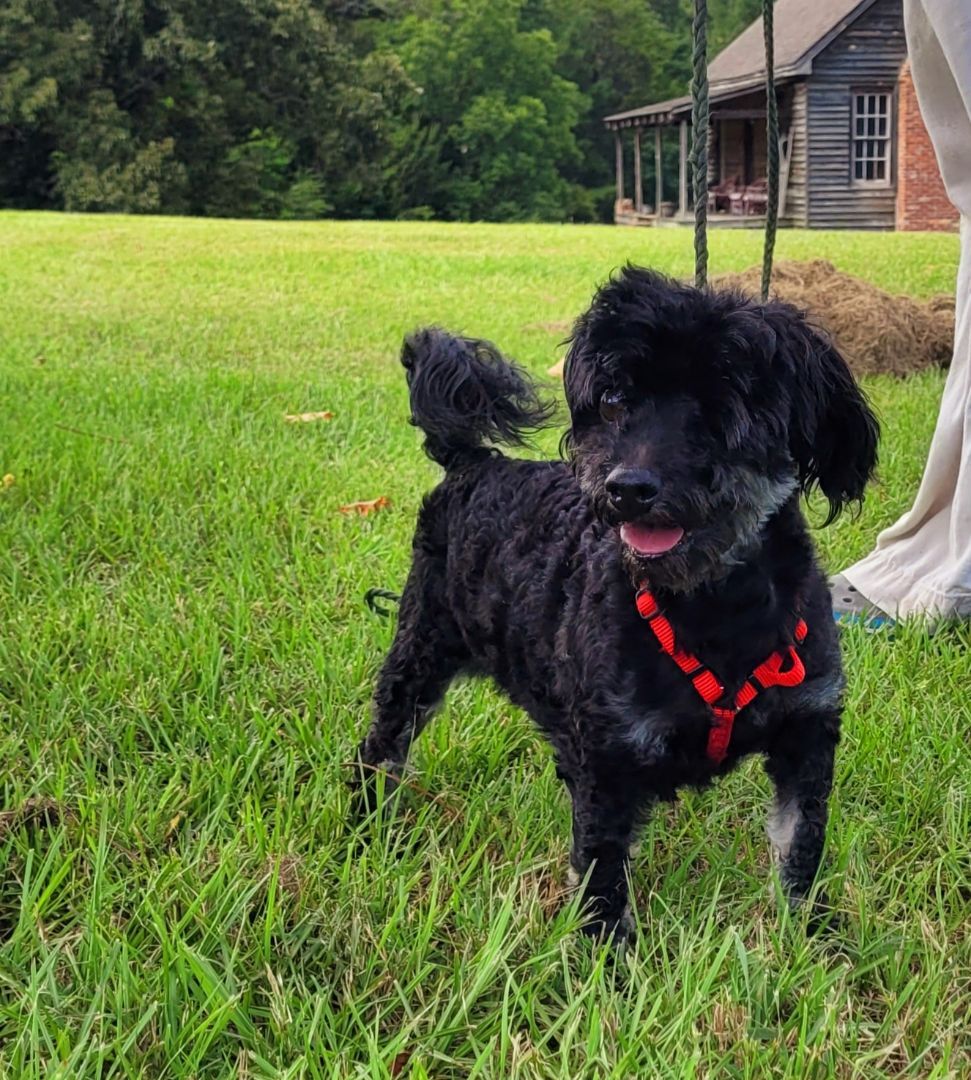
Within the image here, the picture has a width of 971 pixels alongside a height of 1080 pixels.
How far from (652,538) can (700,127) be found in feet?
3.78

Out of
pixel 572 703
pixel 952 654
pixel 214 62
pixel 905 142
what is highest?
pixel 214 62

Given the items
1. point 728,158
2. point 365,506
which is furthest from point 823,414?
point 728,158

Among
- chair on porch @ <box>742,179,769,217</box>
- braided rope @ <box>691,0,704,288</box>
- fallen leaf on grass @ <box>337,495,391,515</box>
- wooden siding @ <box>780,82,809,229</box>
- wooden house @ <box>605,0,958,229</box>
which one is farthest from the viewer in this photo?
chair on porch @ <box>742,179,769,217</box>

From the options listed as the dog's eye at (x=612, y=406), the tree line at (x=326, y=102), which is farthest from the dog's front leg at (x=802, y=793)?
the tree line at (x=326, y=102)

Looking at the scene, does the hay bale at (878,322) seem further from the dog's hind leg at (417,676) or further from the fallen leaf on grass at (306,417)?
the dog's hind leg at (417,676)

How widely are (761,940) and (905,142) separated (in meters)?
29.9

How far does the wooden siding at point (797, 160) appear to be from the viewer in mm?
29969

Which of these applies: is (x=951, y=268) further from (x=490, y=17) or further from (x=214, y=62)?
(x=490, y=17)

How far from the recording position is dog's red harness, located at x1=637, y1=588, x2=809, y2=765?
2.09 m

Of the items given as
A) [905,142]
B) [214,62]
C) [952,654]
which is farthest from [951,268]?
[214,62]

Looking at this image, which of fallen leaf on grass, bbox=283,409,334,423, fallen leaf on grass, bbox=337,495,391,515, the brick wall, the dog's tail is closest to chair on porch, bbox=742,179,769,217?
the brick wall

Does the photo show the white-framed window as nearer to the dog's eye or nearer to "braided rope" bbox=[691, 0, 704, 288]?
"braided rope" bbox=[691, 0, 704, 288]

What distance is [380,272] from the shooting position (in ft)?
45.0

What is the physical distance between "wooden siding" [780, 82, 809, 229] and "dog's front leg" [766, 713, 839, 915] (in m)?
29.8
